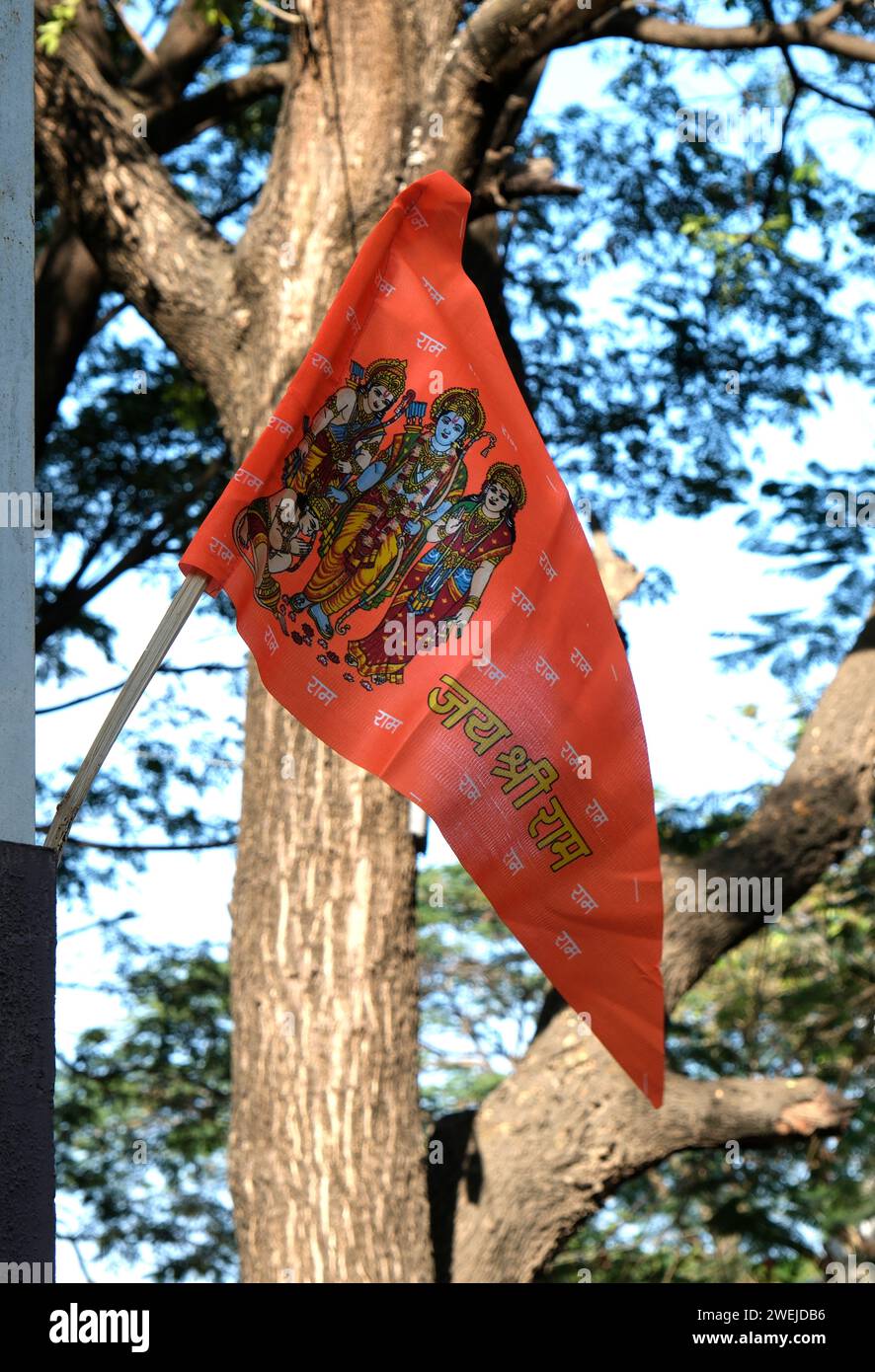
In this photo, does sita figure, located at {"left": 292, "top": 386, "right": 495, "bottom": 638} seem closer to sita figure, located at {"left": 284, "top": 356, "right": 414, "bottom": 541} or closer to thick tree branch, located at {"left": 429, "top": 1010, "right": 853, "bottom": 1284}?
sita figure, located at {"left": 284, "top": 356, "right": 414, "bottom": 541}

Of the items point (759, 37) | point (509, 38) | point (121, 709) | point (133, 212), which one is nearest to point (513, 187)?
point (509, 38)

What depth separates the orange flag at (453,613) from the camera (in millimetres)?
3500

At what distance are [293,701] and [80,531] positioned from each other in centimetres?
672

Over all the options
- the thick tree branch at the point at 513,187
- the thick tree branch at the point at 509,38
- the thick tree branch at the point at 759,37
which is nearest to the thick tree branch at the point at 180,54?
the thick tree branch at the point at 759,37

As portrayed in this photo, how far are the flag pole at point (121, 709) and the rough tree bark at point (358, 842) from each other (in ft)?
6.86

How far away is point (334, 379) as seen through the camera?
11.6ft

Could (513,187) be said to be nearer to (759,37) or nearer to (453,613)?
(759,37)

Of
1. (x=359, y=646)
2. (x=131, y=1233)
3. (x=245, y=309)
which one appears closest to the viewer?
(x=359, y=646)

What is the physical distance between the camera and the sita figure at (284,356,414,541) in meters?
3.53

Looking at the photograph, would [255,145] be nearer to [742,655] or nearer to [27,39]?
[742,655]

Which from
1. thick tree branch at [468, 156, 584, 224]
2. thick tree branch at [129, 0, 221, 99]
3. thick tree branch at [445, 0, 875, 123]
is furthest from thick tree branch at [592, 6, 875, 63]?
thick tree branch at [129, 0, 221, 99]

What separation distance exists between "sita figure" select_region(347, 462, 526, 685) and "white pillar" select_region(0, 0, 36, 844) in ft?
2.56

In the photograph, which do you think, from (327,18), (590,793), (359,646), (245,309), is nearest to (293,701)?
(359,646)

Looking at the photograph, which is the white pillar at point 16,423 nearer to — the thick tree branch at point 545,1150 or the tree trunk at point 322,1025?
the tree trunk at point 322,1025
